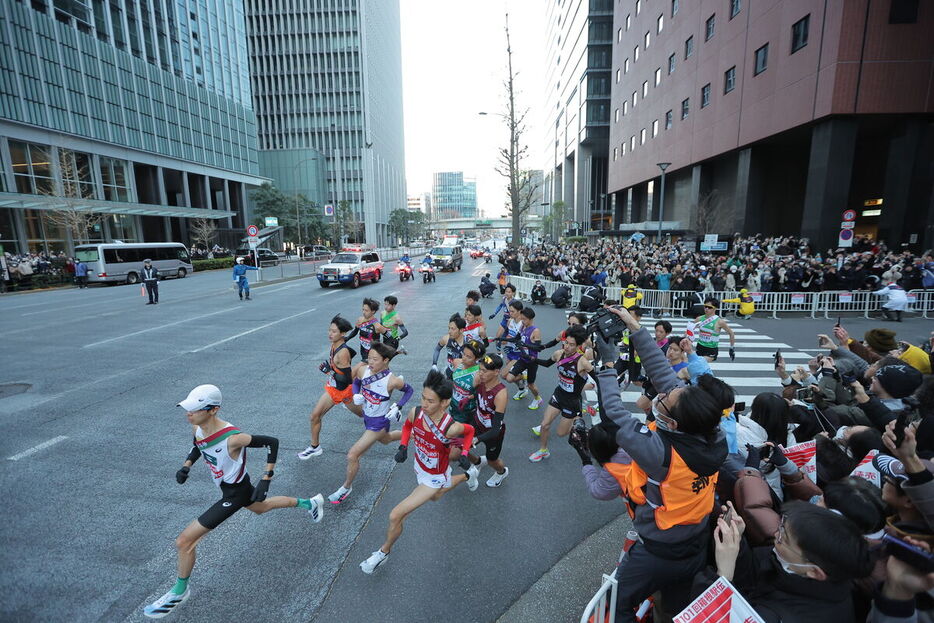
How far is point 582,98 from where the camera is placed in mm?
58125

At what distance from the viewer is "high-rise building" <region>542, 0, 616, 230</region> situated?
54938 mm

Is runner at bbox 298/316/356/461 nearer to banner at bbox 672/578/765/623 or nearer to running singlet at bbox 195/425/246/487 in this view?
running singlet at bbox 195/425/246/487

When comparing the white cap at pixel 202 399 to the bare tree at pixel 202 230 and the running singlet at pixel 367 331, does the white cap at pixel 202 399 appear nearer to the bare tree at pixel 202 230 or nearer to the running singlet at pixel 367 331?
the running singlet at pixel 367 331

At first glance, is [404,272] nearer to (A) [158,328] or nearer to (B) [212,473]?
(A) [158,328]

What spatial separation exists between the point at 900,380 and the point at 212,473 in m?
5.99

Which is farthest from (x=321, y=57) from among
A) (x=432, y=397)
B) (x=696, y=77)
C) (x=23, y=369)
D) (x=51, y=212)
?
(x=432, y=397)

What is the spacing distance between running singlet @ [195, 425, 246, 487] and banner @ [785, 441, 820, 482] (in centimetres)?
437

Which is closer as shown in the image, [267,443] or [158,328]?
[267,443]

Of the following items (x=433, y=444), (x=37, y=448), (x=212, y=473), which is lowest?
(x=37, y=448)

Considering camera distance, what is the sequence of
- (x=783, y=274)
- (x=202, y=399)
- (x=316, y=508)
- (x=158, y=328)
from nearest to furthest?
(x=202, y=399) → (x=316, y=508) → (x=158, y=328) → (x=783, y=274)

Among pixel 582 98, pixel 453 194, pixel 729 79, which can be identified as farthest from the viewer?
pixel 453 194

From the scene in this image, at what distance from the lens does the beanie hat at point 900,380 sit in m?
3.71

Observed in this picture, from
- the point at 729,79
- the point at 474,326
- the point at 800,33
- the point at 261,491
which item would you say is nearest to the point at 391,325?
the point at 474,326

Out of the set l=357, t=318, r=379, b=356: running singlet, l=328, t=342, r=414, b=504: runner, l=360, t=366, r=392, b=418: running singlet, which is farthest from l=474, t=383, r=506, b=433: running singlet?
l=357, t=318, r=379, b=356: running singlet
